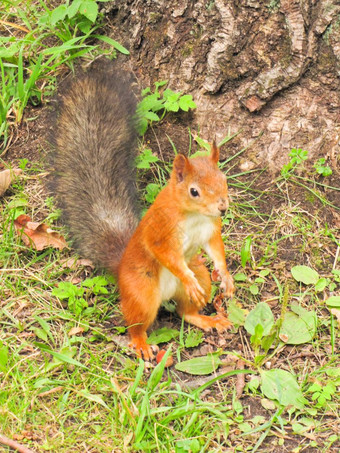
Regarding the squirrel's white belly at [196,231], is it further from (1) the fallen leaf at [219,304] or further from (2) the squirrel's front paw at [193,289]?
(1) the fallen leaf at [219,304]

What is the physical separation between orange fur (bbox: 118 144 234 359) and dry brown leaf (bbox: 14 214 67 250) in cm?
45

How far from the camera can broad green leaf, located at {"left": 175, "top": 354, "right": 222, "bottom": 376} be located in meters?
2.53

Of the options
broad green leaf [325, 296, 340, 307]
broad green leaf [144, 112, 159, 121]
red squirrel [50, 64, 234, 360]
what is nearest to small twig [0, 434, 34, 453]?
red squirrel [50, 64, 234, 360]

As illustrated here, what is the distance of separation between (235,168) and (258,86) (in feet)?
1.36

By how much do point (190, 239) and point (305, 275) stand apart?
0.63 meters

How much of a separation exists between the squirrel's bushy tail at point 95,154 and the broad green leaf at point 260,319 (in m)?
0.65

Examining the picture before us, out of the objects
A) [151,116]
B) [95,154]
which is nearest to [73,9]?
[151,116]

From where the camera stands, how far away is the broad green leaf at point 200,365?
8.29 ft

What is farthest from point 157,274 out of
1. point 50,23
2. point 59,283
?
point 50,23

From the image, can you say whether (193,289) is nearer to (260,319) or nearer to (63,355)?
(260,319)

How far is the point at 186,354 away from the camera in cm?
265

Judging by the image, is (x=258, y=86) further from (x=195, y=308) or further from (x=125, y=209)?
(x=195, y=308)

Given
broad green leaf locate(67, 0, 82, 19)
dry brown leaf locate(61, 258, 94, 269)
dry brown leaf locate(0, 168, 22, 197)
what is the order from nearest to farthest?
dry brown leaf locate(61, 258, 94, 269) < dry brown leaf locate(0, 168, 22, 197) < broad green leaf locate(67, 0, 82, 19)

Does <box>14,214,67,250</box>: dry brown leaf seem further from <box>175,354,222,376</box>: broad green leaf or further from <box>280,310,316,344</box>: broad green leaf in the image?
<box>280,310,316,344</box>: broad green leaf
